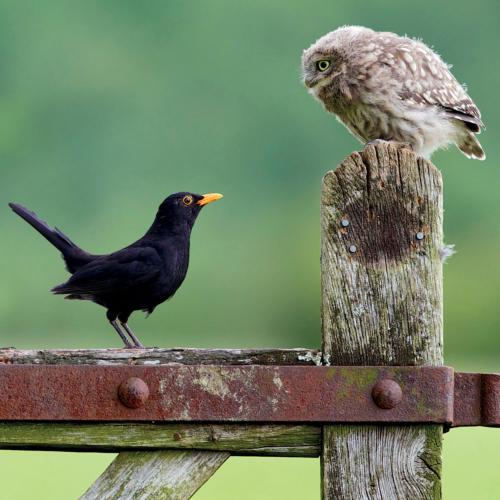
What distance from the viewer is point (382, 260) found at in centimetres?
201

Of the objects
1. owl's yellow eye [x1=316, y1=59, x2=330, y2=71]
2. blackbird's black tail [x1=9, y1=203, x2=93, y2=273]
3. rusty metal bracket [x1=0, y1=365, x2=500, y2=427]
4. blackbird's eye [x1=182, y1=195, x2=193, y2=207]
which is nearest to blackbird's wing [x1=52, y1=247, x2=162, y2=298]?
blackbird's eye [x1=182, y1=195, x2=193, y2=207]

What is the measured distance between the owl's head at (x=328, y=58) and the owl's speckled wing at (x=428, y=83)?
7.2 inches

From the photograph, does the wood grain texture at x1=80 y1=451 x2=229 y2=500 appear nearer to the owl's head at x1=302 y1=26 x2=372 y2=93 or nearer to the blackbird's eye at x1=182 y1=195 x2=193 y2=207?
the blackbird's eye at x1=182 y1=195 x2=193 y2=207

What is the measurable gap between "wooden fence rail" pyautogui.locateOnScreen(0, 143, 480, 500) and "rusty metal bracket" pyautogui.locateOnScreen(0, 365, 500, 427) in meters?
0.03

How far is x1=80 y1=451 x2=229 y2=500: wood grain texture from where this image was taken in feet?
6.40

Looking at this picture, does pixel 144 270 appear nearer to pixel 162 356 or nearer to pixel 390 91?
pixel 162 356

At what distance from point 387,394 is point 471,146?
2.76m

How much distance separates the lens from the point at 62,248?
3785 mm

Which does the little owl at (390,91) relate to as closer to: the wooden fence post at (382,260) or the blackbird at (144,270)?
the blackbird at (144,270)

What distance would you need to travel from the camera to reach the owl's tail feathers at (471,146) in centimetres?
441

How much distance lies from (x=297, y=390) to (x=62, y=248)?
2.02m

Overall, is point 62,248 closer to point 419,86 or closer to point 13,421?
point 419,86

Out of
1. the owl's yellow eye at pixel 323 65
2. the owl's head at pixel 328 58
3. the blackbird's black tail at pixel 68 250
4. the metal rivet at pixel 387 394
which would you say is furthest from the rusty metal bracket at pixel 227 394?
the owl's yellow eye at pixel 323 65

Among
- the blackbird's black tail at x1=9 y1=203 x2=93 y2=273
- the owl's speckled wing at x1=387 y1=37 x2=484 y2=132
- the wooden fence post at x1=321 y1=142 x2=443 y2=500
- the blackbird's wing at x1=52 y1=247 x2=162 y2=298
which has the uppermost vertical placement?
the owl's speckled wing at x1=387 y1=37 x2=484 y2=132
